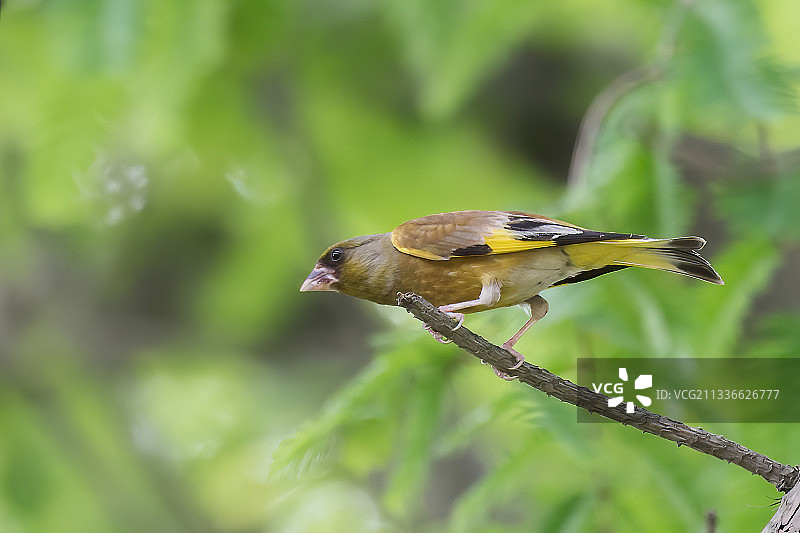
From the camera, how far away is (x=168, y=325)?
6371mm

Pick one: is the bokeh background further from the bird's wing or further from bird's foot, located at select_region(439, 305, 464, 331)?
bird's foot, located at select_region(439, 305, 464, 331)

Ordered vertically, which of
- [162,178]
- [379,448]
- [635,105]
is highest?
[162,178]

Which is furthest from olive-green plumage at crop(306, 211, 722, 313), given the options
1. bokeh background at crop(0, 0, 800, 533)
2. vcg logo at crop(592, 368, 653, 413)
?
vcg logo at crop(592, 368, 653, 413)

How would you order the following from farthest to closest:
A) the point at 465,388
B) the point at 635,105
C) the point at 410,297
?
the point at 465,388 < the point at 635,105 < the point at 410,297

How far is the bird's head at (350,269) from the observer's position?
4.92 feet

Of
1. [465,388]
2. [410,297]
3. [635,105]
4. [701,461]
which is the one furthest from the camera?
[465,388]

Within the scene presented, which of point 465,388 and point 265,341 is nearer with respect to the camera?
point 265,341

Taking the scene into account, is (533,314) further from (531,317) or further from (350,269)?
(350,269)

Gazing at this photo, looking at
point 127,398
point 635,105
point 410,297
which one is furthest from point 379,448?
point 127,398

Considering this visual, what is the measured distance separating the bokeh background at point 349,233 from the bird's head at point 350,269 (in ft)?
3.24

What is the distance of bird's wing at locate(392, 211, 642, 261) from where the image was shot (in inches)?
62.4

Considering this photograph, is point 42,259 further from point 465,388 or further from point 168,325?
point 465,388

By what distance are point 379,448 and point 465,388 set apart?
381cm

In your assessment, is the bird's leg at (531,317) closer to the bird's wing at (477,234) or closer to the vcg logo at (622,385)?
the bird's wing at (477,234)
